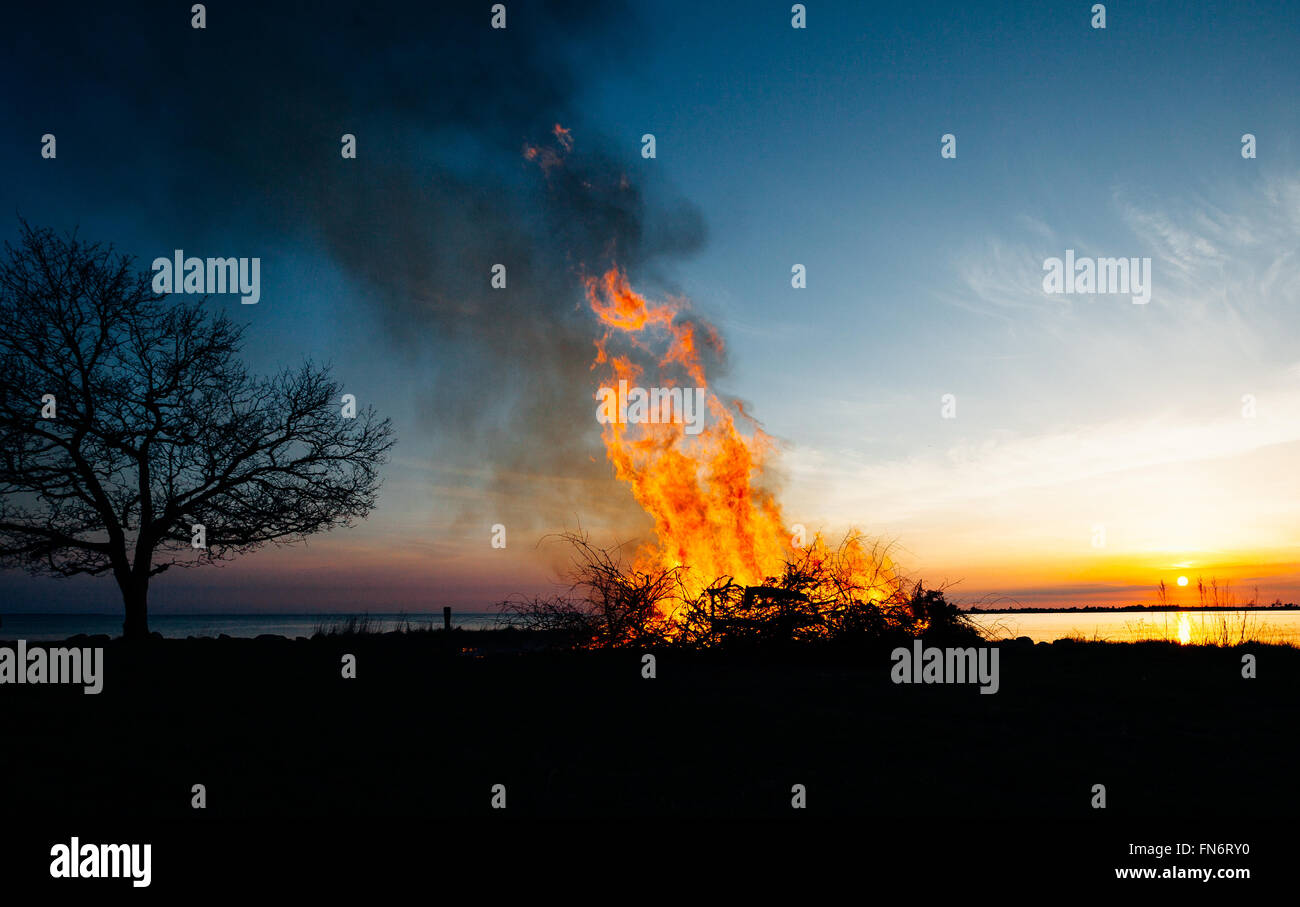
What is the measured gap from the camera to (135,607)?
19469 mm

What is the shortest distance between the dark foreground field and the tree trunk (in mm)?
8555

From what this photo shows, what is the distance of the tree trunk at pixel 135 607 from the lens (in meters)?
19.3

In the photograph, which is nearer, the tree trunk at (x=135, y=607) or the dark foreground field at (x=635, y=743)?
the dark foreground field at (x=635, y=743)

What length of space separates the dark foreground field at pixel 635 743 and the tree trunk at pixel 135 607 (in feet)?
28.1

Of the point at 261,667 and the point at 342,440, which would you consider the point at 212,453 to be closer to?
the point at 342,440

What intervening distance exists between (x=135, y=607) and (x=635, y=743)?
1731cm

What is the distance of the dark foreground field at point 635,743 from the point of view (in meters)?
5.64

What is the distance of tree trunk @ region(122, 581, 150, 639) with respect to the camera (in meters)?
19.3

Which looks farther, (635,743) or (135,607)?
(135,607)

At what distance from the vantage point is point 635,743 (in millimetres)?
7316

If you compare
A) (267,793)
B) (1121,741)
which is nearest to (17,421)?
(267,793)

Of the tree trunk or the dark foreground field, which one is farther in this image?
the tree trunk

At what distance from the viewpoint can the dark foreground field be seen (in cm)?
564
